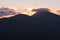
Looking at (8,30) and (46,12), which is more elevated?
(46,12)

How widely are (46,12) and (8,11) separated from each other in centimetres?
32

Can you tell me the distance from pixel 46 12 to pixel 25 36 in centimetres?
25

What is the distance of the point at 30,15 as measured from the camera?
1.25 metres

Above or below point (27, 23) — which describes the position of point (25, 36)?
below

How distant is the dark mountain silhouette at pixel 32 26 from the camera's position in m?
1.23

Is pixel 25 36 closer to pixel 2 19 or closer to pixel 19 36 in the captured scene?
pixel 19 36

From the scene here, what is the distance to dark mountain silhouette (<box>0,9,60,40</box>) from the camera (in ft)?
4.05

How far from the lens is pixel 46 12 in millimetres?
1236

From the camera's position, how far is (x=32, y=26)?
125 cm

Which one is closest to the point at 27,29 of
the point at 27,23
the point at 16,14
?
the point at 27,23

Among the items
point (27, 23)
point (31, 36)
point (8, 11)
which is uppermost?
point (8, 11)

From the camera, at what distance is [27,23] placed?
125 centimetres

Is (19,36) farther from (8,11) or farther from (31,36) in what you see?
(8,11)

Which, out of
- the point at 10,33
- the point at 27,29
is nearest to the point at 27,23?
the point at 27,29
